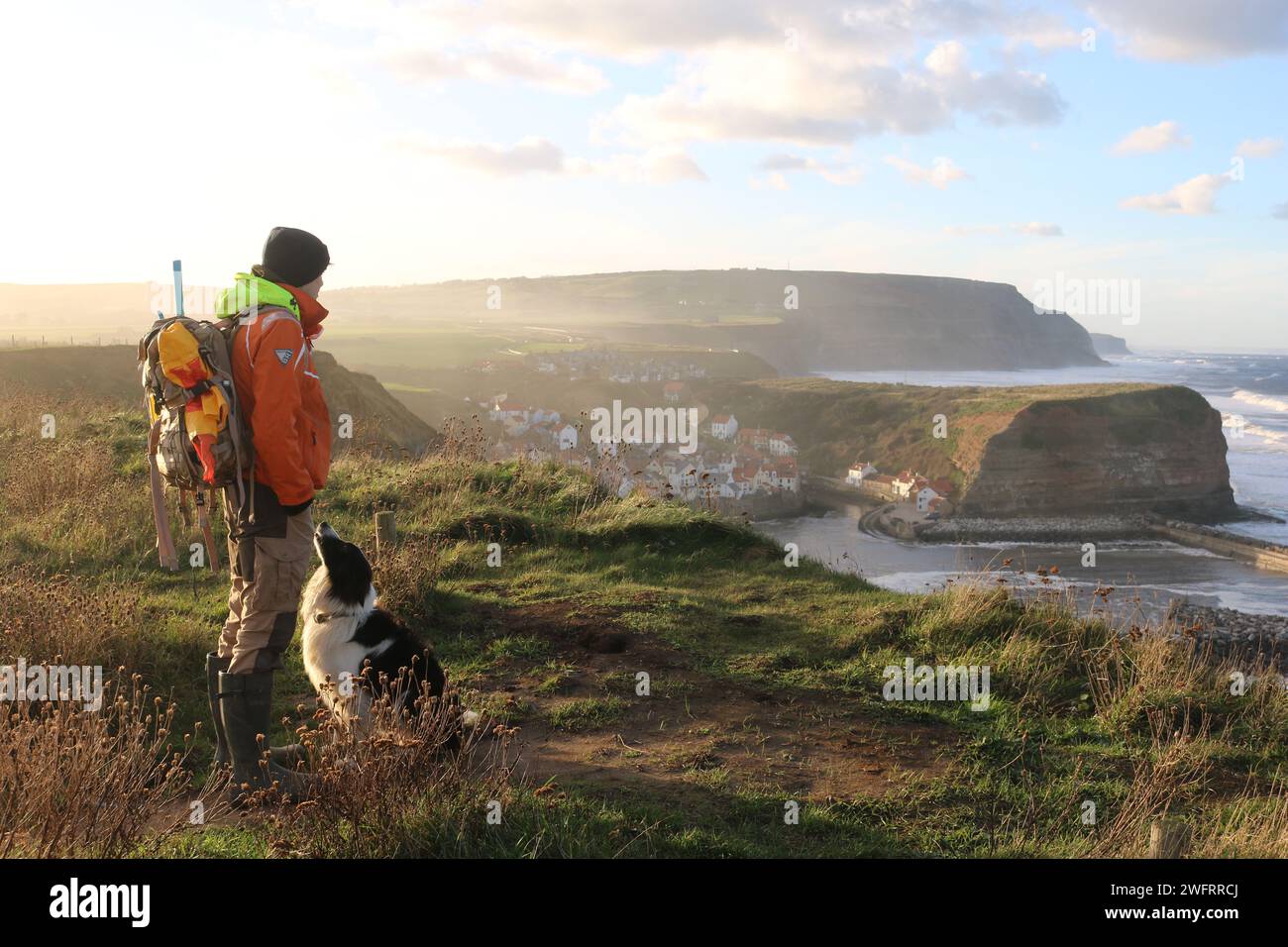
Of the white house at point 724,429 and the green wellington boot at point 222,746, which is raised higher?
the green wellington boot at point 222,746

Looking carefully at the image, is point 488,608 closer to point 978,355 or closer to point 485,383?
point 485,383

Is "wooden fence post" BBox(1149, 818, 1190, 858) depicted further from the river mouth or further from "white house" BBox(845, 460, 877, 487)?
"white house" BBox(845, 460, 877, 487)

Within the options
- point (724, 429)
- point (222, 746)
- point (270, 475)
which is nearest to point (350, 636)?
point (222, 746)

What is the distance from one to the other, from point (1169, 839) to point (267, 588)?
3731 millimetres

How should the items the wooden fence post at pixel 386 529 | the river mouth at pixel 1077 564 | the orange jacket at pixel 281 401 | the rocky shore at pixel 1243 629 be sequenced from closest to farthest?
the orange jacket at pixel 281 401 < the wooden fence post at pixel 386 529 < the rocky shore at pixel 1243 629 < the river mouth at pixel 1077 564

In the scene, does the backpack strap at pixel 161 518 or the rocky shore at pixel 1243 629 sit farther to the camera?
the rocky shore at pixel 1243 629

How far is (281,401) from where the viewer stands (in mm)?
3572

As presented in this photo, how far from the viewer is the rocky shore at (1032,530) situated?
52.7 metres

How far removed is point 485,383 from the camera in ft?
222

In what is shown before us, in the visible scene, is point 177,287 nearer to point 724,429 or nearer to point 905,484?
point 905,484

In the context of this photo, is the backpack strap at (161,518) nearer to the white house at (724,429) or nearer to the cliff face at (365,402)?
the cliff face at (365,402)

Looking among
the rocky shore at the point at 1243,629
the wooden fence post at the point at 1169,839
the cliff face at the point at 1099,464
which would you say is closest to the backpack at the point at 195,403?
the wooden fence post at the point at 1169,839
